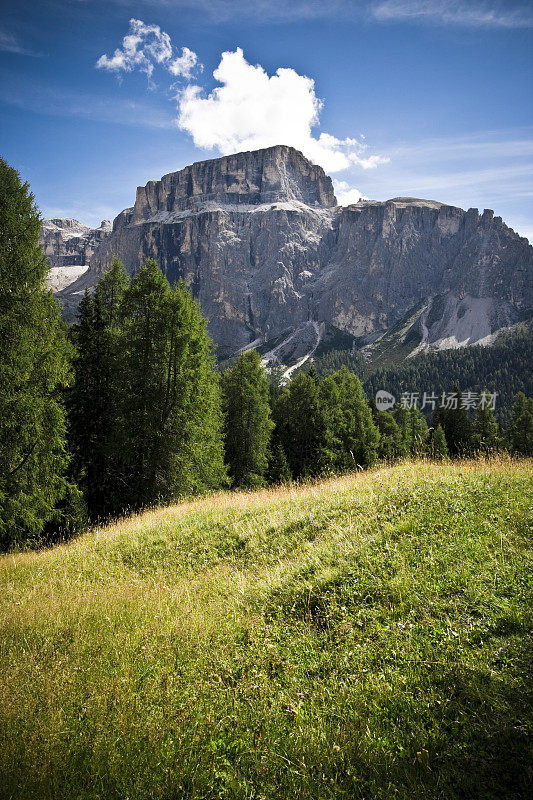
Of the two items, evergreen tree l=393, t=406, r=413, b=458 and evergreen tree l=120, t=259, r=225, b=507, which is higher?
evergreen tree l=120, t=259, r=225, b=507

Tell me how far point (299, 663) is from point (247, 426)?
905 inches

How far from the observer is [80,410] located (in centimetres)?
1712

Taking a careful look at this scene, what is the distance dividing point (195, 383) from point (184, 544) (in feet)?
27.8

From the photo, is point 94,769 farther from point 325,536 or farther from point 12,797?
point 325,536

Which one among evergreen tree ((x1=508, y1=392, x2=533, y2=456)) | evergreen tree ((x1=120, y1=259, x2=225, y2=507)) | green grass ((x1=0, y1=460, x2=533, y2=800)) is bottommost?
evergreen tree ((x1=508, y1=392, x2=533, y2=456))

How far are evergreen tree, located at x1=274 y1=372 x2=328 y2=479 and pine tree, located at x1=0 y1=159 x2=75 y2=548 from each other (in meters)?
21.8

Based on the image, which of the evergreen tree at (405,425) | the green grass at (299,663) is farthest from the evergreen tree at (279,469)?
the evergreen tree at (405,425)

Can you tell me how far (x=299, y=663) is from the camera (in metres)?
4.48

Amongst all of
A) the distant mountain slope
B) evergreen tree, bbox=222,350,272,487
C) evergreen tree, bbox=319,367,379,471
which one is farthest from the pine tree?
the distant mountain slope

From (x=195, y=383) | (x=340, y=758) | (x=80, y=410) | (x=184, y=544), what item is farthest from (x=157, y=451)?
(x=340, y=758)

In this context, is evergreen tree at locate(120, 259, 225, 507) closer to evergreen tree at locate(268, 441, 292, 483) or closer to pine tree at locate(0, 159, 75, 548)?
pine tree at locate(0, 159, 75, 548)

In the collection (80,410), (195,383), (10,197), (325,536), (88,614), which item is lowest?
(88,614)

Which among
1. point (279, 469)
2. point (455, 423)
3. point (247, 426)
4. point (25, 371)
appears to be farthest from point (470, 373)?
point (25, 371)

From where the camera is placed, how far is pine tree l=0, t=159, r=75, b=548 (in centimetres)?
1100
